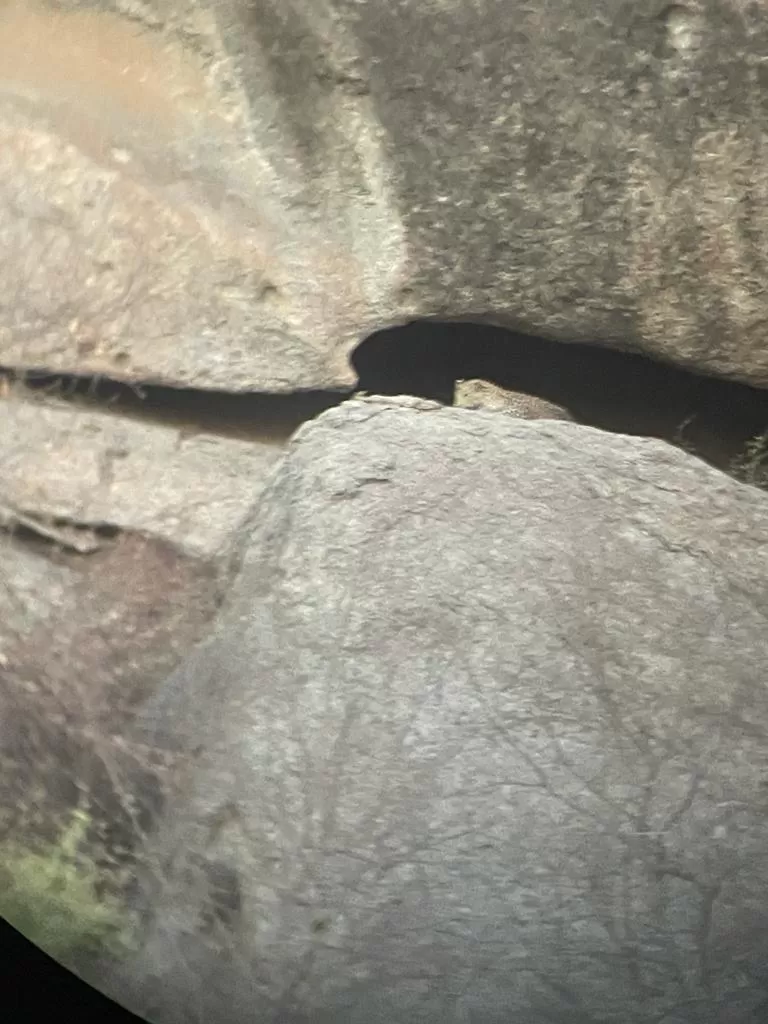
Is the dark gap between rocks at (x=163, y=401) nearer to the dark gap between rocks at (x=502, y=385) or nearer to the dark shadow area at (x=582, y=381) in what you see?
the dark gap between rocks at (x=502, y=385)

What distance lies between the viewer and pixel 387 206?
0.99 metres

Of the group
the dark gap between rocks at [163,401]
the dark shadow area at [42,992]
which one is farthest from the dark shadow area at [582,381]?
the dark shadow area at [42,992]

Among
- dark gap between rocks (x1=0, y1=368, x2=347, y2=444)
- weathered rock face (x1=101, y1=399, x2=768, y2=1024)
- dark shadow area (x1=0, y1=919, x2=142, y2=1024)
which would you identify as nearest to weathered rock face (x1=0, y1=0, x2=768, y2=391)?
dark gap between rocks (x1=0, y1=368, x2=347, y2=444)

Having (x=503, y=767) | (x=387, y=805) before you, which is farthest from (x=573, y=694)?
(x=387, y=805)

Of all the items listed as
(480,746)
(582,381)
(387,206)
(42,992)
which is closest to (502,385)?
(582,381)

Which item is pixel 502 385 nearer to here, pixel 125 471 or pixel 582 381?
pixel 582 381

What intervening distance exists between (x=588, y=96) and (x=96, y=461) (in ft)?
1.92

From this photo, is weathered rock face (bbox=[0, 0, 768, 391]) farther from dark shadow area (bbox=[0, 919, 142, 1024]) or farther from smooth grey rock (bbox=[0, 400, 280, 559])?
dark shadow area (bbox=[0, 919, 142, 1024])

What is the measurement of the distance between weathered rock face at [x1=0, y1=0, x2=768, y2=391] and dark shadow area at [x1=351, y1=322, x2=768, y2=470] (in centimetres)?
2

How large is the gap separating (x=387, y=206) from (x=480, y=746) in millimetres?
523

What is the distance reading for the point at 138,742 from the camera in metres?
0.93

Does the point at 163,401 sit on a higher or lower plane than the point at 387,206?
lower

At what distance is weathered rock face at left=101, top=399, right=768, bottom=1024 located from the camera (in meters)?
0.86

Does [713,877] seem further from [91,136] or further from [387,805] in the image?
[91,136]
